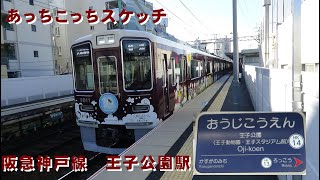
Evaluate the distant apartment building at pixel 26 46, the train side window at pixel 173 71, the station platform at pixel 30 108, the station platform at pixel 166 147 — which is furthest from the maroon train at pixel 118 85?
the distant apartment building at pixel 26 46

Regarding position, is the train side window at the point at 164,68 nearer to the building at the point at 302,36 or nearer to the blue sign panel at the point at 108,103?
the blue sign panel at the point at 108,103

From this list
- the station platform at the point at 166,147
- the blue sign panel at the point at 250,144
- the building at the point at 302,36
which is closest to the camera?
the blue sign panel at the point at 250,144

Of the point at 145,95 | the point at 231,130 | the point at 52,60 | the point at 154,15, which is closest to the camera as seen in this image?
the point at 231,130

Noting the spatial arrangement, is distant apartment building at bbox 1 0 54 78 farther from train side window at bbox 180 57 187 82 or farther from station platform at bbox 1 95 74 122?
train side window at bbox 180 57 187 82

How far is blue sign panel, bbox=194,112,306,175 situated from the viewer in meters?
2.57

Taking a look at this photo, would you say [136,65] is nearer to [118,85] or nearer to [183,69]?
[118,85]

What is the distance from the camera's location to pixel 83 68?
8016 mm

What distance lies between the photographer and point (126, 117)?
758cm

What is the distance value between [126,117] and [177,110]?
3.16 metres

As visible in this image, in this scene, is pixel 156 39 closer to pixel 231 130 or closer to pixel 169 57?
pixel 169 57

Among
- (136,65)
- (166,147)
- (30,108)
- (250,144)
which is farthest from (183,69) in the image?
(250,144)

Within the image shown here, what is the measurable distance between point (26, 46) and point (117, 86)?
2123 centimetres

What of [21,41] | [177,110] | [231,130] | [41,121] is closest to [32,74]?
[21,41]

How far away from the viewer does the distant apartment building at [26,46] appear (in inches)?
933
